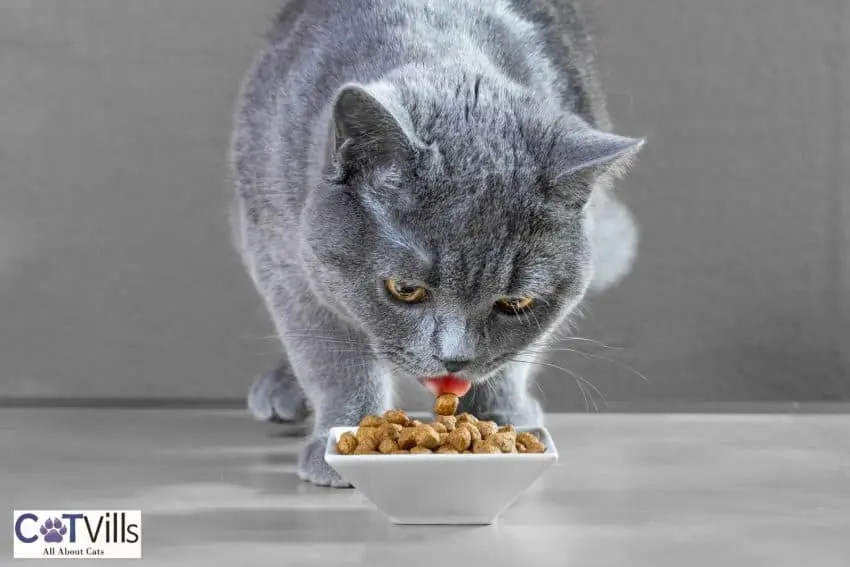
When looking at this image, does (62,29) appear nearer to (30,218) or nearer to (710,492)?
(30,218)

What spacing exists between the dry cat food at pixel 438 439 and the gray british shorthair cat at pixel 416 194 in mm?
90

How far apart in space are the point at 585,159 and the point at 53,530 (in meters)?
0.83

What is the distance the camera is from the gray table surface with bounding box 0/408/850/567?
5.07 ft

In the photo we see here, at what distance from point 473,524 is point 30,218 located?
1.82m

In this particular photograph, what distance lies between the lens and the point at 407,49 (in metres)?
1.90

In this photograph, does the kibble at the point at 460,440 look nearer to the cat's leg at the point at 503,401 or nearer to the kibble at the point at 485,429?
the kibble at the point at 485,429

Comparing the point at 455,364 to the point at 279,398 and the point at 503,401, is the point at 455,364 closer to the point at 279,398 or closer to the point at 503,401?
the point at 503,401

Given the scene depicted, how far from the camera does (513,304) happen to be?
1.71 m

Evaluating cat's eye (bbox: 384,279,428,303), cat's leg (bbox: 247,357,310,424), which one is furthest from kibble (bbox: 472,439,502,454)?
cat's leg (bbox: 247,357,310,424)

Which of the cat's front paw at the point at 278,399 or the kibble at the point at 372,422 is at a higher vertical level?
the kibble at the point at 372,422

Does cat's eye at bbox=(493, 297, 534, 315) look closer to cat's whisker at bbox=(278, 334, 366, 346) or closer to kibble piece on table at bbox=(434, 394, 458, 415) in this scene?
kibble piece on table at bbox=(434, 394, 458, 415)

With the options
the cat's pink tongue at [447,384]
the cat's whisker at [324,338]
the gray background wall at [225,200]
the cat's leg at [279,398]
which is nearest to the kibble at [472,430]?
the cat's pink tongue at [447,384]

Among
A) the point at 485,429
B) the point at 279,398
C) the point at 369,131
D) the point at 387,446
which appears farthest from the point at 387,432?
the point at 279,398

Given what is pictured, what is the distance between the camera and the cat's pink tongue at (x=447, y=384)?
1.75 m
